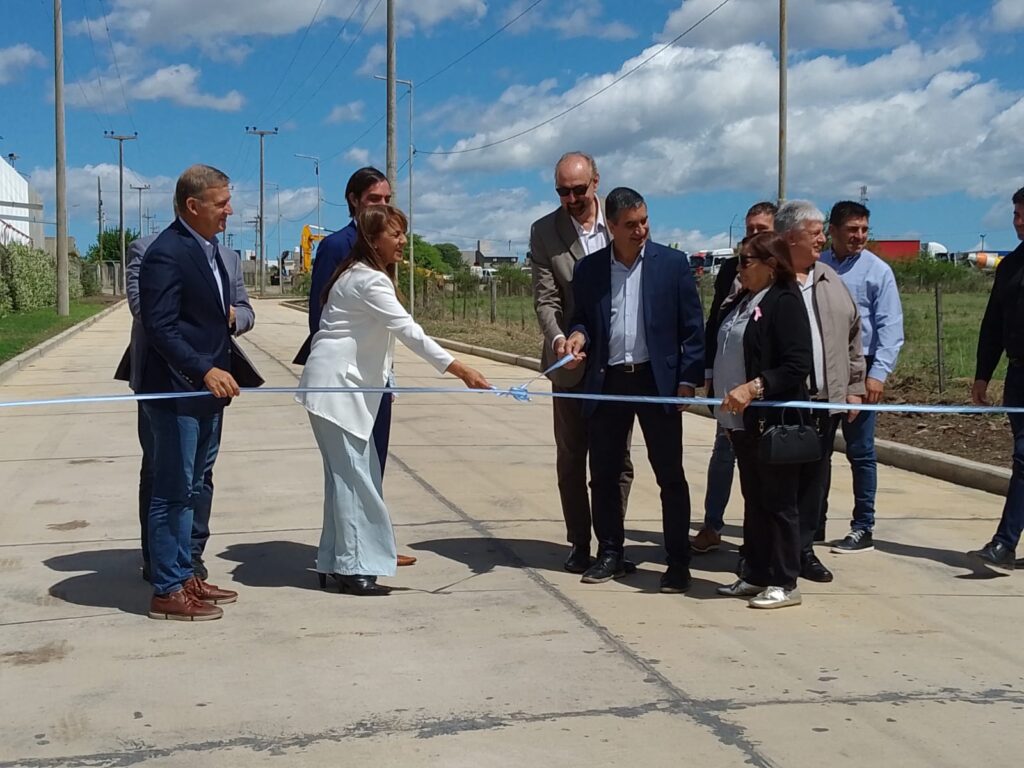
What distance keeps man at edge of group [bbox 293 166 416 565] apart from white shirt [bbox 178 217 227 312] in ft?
1.85

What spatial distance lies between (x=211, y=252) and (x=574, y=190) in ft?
6.04

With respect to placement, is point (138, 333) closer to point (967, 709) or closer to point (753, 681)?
point (753, 681)

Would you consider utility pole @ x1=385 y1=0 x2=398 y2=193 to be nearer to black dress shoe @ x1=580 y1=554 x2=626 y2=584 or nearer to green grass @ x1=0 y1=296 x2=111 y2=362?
green grass @ x1=0 y1=296 x2=111 y2=362

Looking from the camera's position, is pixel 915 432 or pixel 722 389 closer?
pixel 722 389

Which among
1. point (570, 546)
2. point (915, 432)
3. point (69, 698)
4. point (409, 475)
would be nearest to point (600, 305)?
point (570, 546)

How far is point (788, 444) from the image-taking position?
5.71 meters

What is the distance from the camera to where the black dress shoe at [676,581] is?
6.19 meters

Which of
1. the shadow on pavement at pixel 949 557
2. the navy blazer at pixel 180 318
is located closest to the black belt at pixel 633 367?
the navy blazer at pixel 180 318

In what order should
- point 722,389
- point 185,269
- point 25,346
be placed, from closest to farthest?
point 185,269 < point 722,389 < point 25,346

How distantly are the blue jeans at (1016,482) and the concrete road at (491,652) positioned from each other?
0.25m

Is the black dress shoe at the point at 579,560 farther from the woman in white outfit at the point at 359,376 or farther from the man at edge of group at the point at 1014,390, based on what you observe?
the man at edge of group at the point at 1014,390

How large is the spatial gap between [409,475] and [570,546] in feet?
8.76

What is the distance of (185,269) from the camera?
5.61 meters

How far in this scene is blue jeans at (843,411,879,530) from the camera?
23.3 ft
